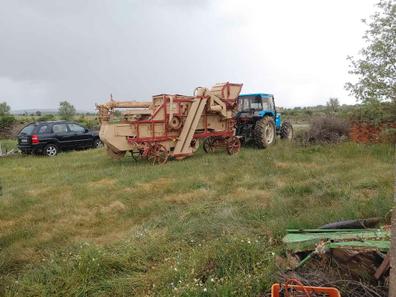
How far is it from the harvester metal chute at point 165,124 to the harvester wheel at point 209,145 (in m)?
0.59

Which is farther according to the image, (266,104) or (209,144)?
(266,104)

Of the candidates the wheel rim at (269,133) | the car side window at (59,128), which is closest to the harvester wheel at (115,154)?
the car side window at (59,128)

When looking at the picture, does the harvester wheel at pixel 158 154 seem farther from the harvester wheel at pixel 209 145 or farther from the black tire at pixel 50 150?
the black tire at pixel 50 150

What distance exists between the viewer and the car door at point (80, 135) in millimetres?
17359

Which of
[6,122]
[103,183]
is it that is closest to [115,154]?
[103,183]

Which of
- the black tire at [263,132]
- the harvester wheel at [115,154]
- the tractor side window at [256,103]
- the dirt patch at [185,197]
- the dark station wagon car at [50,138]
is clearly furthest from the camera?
the dark station wagon car at [50,138]

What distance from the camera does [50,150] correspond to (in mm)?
16312

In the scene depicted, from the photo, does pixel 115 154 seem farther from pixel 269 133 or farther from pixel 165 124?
pixel 269 133

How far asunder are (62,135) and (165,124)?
7.13 metres

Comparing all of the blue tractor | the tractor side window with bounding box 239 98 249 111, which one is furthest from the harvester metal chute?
the tractor side window with bounding box 239 98 249 111

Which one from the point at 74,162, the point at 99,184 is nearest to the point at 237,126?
the point at 74,162

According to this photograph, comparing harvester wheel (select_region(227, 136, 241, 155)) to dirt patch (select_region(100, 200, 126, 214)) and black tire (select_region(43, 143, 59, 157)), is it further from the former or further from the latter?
black tire (select_region(43, 143, 59, 157))

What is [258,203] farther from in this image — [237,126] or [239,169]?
[237,126]

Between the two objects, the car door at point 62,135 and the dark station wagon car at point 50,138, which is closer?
the dark station wagon car at point 50,138
